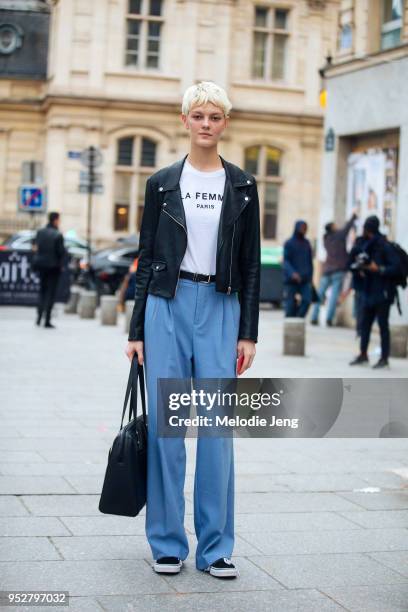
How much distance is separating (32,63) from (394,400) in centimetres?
3918

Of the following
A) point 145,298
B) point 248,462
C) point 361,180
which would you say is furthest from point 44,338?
point 145,298

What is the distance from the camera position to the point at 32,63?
4294cm

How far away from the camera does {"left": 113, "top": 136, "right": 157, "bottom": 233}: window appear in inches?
1564

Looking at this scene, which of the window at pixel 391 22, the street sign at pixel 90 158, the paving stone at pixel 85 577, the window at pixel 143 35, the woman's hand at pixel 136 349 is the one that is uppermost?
the window at pixel 143 35

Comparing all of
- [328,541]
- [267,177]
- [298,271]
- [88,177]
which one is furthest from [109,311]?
[267,177]

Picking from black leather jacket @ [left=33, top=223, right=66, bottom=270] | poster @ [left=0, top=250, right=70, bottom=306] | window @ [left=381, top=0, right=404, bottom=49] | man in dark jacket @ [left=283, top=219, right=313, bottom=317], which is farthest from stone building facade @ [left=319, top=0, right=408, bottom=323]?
poster @ [left=0, top=250, right=70, bottom=306]

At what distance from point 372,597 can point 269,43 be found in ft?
122

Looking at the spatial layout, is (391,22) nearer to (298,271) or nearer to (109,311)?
(298,271)

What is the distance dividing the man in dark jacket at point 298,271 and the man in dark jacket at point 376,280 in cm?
397

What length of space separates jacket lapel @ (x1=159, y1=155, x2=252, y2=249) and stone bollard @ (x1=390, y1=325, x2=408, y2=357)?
11.1 meters

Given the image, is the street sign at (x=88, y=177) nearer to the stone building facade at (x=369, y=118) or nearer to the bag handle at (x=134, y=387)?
the stone building facade at (x=369, y=118)

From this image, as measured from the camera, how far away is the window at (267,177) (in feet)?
133

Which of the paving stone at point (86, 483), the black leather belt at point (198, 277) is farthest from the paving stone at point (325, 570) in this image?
the paving stone at point (86, 483)

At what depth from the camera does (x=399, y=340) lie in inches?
639
